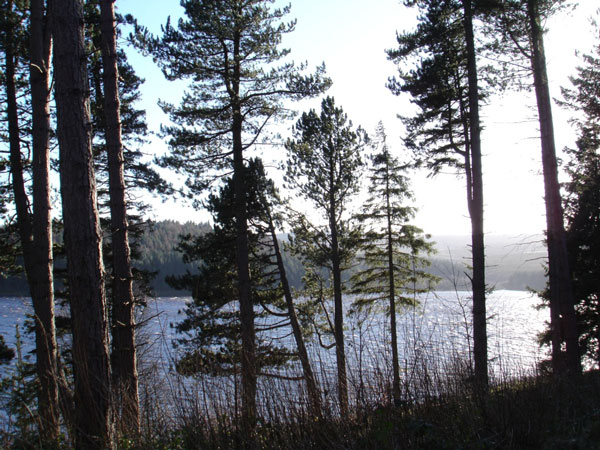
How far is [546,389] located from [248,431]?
284cm

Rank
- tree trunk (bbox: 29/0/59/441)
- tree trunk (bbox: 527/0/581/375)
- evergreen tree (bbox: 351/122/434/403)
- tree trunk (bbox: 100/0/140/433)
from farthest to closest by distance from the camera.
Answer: evergreen tree (bbox: 351/122/434/403)
tree trunk (bbox: 527/0/581/375)
tree trunk (bbox: 29/0/59/441)
tree trunk (bbox: 100/0/140/433)

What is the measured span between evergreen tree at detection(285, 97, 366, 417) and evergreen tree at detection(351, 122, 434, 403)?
1499 millimetres

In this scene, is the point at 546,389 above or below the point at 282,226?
below

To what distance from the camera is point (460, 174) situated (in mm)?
12320

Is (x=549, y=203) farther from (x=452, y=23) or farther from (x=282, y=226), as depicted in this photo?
(x=282, y=226)

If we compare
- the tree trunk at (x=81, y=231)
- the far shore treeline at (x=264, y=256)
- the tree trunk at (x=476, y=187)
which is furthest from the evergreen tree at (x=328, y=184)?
the tree trunk at (x=81, y=231)

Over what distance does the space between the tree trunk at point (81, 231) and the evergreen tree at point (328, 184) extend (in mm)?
10391

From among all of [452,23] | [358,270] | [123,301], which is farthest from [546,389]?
[358,270]

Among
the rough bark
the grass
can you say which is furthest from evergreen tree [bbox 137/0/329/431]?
the grass

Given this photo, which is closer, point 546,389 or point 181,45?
point 546,389

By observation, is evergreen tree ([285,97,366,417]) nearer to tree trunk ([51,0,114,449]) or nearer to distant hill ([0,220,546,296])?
distant hill ([0,220,546,296])

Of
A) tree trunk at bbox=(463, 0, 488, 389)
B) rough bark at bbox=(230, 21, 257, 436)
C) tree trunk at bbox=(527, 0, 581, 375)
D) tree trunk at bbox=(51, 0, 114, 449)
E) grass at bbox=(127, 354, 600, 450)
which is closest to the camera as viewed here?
grass at bbox=(127, 354, 600, 450)

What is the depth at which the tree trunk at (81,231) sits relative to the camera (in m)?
3.67

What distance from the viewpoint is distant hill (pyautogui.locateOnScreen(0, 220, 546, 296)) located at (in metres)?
8.53
